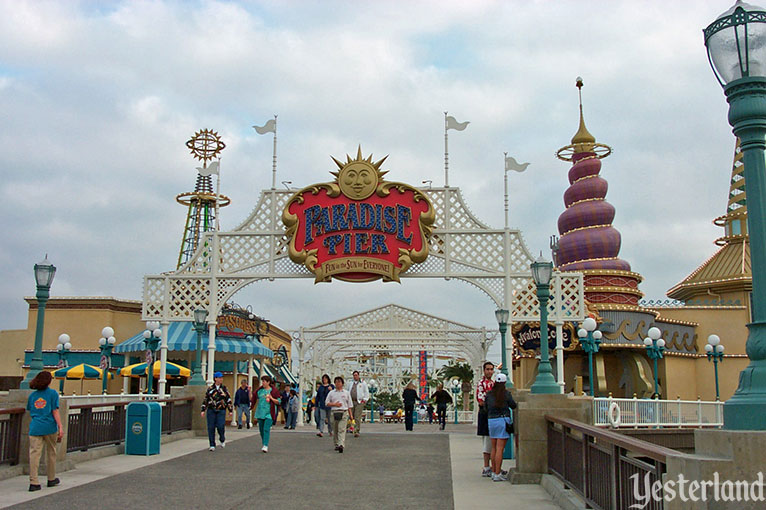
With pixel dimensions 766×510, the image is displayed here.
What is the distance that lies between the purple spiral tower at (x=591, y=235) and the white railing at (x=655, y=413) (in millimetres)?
11782

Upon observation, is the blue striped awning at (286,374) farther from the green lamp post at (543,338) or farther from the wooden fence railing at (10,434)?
the wooden fence railing at (10,434)

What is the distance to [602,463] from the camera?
729 centimetres

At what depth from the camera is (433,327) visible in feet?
102

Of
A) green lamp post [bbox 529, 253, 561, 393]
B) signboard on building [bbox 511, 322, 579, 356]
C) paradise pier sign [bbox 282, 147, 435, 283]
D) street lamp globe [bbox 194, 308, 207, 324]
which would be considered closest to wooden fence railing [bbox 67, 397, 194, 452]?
street lamp globe [bbox 194, 308, 207, 324]

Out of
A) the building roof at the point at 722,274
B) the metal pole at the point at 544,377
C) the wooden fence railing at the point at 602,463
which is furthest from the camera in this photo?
the building roof at the point at 722,274

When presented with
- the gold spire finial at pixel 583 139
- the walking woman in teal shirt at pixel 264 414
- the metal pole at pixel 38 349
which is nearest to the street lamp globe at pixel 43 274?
the metal pole at pixel 38 349

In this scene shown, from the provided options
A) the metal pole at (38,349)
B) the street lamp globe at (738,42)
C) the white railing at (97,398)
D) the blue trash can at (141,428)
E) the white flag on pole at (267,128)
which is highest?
the white flag on pole at (267,128)

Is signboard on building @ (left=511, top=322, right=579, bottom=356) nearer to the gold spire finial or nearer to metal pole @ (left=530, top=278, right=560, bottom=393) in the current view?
the gold spire finial

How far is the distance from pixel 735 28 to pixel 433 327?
26.0m

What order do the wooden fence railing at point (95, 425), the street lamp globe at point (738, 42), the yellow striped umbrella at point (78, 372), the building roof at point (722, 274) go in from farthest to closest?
the building roof at point (722, 274) < the yellow striped umbrella at point (78, 372) < the wooden fence railing at point (95, 425) < the street lamp globe at point (738, 42)

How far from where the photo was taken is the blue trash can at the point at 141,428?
13812mm

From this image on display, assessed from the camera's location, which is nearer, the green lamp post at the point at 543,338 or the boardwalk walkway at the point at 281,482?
the boardwalk walkway at the point at 281,482

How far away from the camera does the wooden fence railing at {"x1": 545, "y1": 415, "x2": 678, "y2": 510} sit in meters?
5.68

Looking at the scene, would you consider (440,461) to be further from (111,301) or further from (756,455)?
(111,301)
